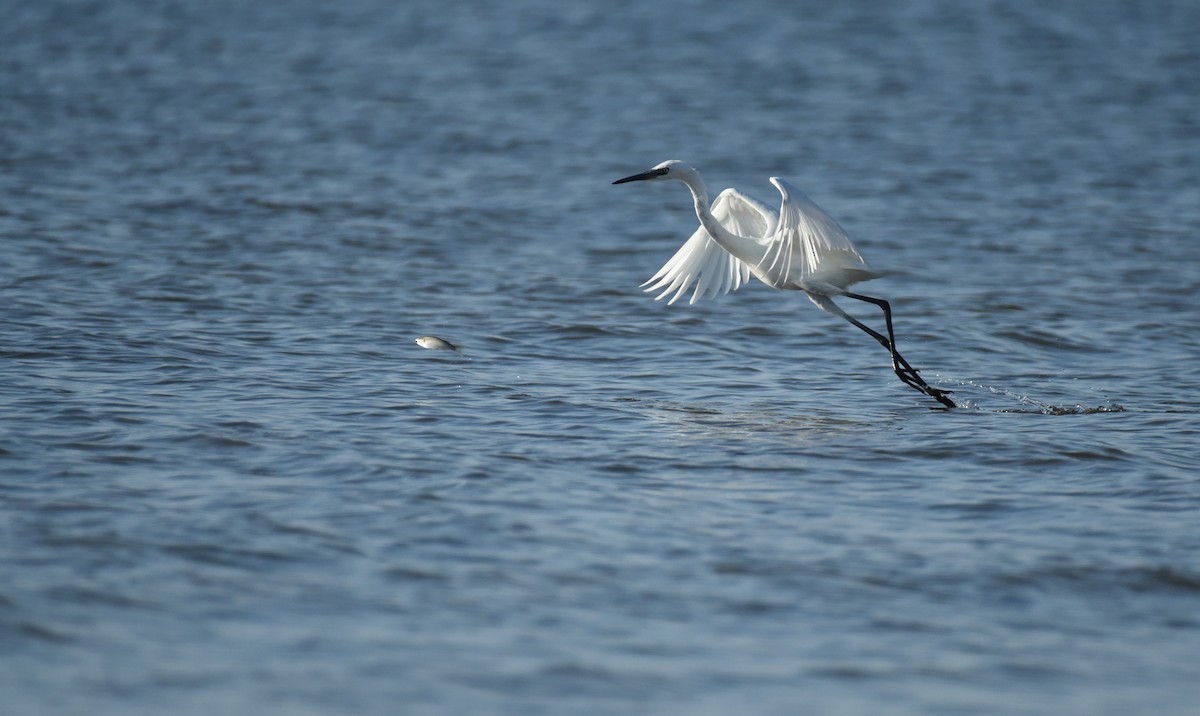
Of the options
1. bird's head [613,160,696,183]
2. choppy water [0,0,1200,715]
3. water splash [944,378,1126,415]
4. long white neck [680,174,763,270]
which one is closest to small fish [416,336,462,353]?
choppy water [0,0,1200,715]

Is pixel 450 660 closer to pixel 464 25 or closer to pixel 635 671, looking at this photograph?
pixel 635 671

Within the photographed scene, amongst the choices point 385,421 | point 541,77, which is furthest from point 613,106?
point 385,421

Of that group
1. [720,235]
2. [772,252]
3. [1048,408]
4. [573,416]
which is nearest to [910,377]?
[1048,408]

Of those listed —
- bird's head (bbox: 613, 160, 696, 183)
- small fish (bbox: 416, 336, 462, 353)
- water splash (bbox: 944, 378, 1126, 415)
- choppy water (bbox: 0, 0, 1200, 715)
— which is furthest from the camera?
small fish (bbox: 416, 336, 462, 353)

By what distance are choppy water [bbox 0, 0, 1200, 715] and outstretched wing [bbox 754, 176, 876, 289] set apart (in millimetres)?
608

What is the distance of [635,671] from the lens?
4.10m

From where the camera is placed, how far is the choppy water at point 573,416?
4195 millimetres

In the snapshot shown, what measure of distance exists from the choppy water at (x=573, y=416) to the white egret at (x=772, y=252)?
1.47 feet

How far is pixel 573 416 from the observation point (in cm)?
693

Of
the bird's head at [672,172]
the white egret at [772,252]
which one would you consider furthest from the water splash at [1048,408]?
the bird's head at [672,172]

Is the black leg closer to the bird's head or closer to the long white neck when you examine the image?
the long white neck

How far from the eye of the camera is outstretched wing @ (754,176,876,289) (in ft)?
22.9

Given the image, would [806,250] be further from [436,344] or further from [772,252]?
[436,344]

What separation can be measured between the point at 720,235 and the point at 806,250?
707 millimetres
